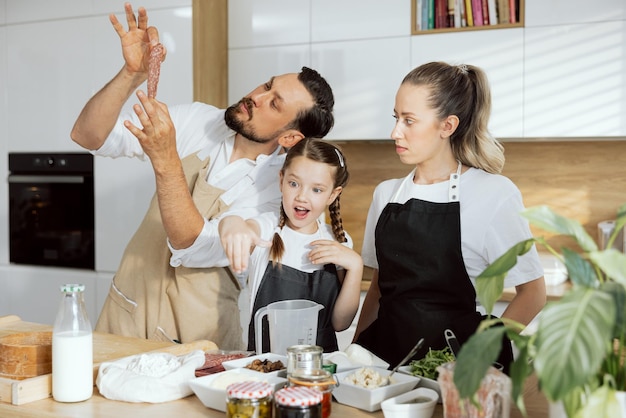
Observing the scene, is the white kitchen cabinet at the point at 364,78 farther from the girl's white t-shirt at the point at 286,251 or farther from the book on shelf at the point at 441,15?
the girl's white t-shirt at the point at 286,251

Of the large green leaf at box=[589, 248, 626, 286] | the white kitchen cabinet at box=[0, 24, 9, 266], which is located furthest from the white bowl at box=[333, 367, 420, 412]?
the white kitchen cabinet at box=[0, 24, 9, 266]

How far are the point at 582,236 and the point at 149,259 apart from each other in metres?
1.45

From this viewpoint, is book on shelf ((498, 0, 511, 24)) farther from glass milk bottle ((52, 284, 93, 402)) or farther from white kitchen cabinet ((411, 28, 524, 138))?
glass milk bottle ((52, 284, 93, 402))

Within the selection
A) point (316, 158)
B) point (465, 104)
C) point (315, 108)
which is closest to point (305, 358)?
point (316, 158)

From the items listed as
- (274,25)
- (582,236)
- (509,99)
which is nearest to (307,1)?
(274,25)

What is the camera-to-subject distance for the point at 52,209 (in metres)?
3.73

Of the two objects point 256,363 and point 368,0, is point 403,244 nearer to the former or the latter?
point 256,363

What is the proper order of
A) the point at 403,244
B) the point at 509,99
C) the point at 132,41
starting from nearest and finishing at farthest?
the point at 403,244 → the point at 132,41 → the point at 509,99

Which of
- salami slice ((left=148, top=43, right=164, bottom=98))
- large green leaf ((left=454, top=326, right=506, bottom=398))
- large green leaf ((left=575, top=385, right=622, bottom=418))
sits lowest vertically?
large green leaf ((left=575, top=385, right=622, bottom=418))

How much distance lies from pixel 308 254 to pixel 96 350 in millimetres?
567

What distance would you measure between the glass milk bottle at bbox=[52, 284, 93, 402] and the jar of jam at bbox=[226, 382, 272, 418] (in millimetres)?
333

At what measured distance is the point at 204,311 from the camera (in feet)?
7.10

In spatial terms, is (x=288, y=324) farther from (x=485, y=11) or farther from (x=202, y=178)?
(x=485, y=11)

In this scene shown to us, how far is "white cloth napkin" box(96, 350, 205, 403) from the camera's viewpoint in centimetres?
141
